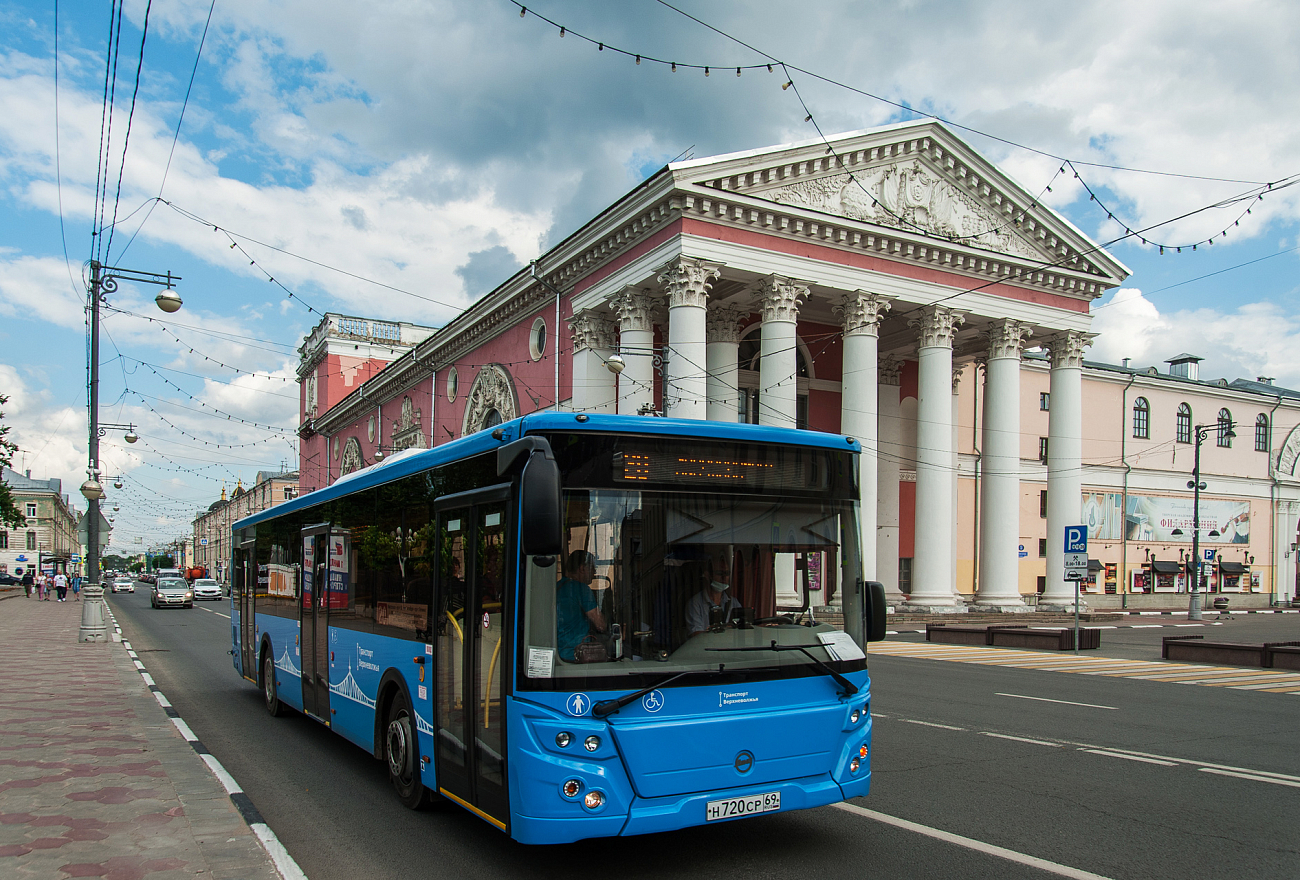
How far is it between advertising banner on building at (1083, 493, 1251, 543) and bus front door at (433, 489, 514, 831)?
46.5m

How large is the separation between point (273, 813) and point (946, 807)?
4916 millimetres

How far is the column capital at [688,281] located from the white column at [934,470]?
909cm

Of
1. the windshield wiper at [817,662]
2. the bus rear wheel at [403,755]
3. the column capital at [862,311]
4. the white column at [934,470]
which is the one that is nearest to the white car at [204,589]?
the white column at [934,470]

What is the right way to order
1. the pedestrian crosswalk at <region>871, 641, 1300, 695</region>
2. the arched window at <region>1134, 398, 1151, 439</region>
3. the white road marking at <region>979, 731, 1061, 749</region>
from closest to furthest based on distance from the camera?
the white road marking at <region>979, 731, 1061, 749</region>, the pedestrian crosswalk at <region>871, 641, 1300, 695</region>, the arched window at <region>1134, 398, 1151, 439</region>

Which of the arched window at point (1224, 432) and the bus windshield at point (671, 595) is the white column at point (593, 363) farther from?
the arched window at point (1224, 432)

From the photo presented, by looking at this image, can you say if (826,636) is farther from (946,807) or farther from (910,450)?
(910,450)

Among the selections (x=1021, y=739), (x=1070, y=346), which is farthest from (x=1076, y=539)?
(x=1021, y=739)

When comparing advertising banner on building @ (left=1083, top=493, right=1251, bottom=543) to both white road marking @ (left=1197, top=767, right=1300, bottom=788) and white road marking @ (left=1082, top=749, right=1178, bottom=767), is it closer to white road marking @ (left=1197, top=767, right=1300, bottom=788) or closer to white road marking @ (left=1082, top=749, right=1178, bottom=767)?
white road marking @ (left=1082, top=749, right=1178, bottom=767)

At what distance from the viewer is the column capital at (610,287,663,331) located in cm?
2916

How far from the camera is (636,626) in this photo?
16.8 feet

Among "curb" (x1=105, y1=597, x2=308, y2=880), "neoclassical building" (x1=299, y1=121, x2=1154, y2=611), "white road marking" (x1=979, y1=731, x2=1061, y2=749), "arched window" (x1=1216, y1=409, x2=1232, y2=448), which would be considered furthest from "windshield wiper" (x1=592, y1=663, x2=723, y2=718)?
"arched window" (x1=1216, y1=409, x2=1232, y2=448)

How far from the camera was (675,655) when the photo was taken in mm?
5188

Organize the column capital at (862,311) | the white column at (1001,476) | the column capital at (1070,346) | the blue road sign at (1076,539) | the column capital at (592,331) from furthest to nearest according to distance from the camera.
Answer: the column capital at (1070,346) < the white column at (1001,476) < the column capital at (592,331) < the column capital at (862,311) < the blue road sign at (1076,539)

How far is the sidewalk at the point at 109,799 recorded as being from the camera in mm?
5242
